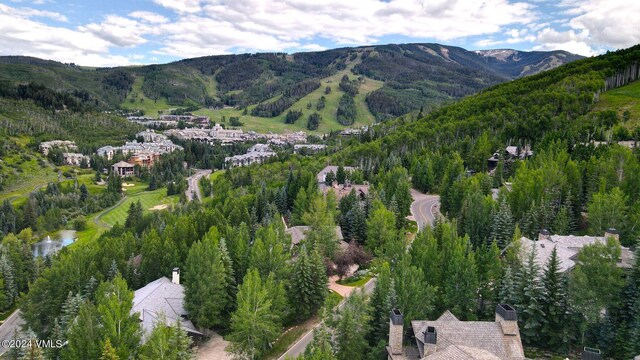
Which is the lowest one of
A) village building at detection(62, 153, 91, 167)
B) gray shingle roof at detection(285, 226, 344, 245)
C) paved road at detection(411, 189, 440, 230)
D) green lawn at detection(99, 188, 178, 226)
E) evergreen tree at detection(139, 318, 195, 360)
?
green lawn at detection(99, 188, 178, 226)

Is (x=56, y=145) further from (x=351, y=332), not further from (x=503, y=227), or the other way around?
(x=351, y=332)

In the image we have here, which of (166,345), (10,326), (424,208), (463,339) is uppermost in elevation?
(463,339)

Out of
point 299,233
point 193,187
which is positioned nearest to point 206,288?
point 299,233

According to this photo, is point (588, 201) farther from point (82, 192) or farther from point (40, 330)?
point (82, 192)

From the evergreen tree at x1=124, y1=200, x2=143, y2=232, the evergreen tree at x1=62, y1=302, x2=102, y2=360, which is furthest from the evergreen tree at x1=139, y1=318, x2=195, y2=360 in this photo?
the evergreen tree at x1=124, y1=200, x2=143, y2=232

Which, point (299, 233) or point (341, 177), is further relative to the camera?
point (341, 177)

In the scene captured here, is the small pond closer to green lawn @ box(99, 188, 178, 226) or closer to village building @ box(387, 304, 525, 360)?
green lawn @ box(99, 188, 178, 226)
